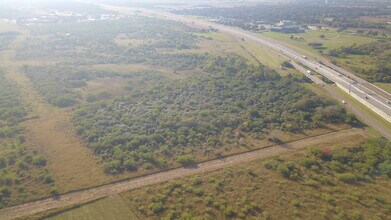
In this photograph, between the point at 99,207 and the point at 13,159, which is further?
the point at 13,159

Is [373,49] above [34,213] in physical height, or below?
above

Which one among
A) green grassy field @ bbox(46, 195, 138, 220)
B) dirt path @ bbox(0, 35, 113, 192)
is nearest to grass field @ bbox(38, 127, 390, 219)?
green grassy field @ bbox(46, 195, 138, 220)

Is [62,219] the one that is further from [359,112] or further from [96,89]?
[359,112]

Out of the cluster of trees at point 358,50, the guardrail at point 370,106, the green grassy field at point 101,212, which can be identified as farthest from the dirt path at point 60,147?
the cluster of trees at point 358,50

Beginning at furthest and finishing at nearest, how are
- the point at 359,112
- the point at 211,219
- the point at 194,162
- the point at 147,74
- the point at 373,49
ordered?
the point at 373,49 < the point at 147,74 < the point at 359,112 < the point at 194,162 < the point at 211,219

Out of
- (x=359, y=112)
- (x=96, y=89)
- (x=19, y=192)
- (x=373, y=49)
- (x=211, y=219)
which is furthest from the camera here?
(x=373, y=49)

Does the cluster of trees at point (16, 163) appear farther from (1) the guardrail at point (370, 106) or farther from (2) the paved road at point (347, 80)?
(2) the paved road at point (347, 80)

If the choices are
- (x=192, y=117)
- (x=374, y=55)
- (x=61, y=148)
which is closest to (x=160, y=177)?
(x=61, y=148)

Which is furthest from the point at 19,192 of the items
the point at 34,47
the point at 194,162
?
the point at 34,47
